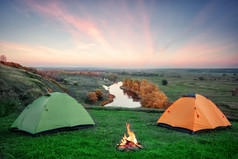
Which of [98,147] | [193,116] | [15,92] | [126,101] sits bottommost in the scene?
[126,101]

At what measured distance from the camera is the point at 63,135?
7.29m

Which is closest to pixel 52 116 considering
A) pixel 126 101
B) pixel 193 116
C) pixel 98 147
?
pixel 98 147

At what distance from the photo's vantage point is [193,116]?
880cm

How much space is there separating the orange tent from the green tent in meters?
5.43

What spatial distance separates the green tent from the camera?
296 inches

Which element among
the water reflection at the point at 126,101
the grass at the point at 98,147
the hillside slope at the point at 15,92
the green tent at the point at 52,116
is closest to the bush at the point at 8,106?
the hillside slope at the point at 15,92

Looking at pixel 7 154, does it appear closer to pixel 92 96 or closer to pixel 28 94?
pixel 28 94

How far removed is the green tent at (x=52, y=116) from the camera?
7520 mm

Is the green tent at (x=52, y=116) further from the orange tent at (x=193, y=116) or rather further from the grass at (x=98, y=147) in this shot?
the orange tent at (x=193, y=116)

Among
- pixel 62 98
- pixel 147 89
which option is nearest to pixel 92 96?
pixel 147 89

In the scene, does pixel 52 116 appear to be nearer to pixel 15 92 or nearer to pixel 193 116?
pixel 193 116

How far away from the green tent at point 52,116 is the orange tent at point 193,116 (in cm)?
543

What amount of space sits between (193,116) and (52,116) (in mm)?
8390

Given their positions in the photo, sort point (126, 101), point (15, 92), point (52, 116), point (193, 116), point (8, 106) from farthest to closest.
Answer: point (126, 101) → point (15, 92) → point (8, 106) → point (193, 116) → point (52, 116)
